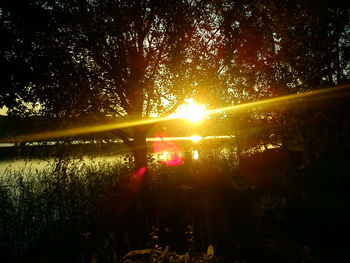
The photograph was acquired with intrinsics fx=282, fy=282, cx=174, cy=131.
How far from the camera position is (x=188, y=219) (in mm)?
9617

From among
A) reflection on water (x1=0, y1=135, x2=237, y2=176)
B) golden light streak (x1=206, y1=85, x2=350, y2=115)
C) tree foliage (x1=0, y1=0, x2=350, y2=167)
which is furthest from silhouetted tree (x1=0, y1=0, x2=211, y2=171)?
golden light streak (x1=206, y1=85, x2=350, y2=115)

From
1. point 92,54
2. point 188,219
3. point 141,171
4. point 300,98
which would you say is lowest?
point 188,219

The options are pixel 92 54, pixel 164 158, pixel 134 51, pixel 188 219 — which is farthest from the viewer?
pixel 164 158

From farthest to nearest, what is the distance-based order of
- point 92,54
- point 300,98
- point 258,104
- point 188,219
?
point 258,104 → point 300,98 → point 92,54 → point 188,219

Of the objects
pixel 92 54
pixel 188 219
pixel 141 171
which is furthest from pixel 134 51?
pixel 188 219

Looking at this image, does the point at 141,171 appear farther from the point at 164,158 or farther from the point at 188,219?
the point at 164,158

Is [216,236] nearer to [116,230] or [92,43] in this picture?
[116,230]

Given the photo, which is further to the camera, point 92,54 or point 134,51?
point 134,51

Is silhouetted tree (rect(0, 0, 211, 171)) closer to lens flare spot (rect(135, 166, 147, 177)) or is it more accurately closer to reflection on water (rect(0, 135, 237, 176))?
lens flare spot (rect(135, 166, 147, 177))

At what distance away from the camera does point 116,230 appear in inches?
374

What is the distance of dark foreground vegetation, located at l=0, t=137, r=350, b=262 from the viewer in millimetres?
6828

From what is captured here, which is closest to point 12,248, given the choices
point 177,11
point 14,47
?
point 14,47

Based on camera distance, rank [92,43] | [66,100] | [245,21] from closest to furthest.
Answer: [66,100] → [92,43] → [245,21]

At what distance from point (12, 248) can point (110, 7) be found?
9.17 meters
